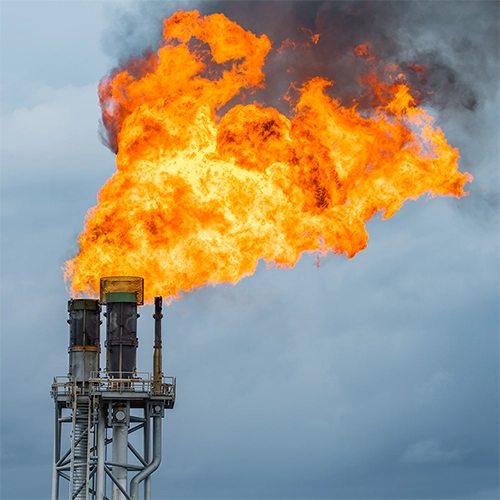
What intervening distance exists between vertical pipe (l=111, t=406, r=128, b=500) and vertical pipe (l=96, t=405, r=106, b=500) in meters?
0.88

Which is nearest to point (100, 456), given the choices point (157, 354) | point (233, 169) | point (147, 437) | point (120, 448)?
point (120, 448)

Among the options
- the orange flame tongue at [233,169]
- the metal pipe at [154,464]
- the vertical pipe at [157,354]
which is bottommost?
the metal pipe at [154,464]

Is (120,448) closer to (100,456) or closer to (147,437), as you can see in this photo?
(100,456)

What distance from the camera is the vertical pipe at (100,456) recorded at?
62.1 meters

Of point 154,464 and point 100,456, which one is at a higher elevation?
point 100,456

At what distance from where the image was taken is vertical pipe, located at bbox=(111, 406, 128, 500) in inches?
2504

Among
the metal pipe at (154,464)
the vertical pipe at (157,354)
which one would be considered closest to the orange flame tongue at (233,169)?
the vertical pipe at (157,354)

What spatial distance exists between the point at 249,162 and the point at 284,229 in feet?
16.6

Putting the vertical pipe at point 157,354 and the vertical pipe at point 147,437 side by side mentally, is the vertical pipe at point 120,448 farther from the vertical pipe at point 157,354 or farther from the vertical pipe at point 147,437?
the vertical pipe at point 157,354

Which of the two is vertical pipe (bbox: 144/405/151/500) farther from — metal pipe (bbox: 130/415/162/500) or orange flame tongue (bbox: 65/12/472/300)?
orange flame tongue (bbox: 65/12/472/300)

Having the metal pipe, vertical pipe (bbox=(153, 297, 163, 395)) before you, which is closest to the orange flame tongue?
vertical pipe (bbox=(153, 297, 163, 395))

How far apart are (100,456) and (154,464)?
3.62 metres

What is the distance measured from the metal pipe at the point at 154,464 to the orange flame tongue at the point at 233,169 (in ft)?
32.5

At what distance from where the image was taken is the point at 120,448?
64.1 m
